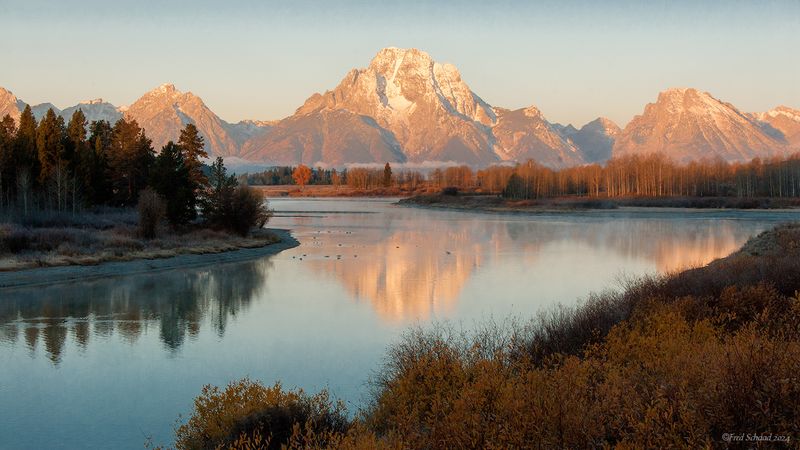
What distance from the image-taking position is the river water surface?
557 inches

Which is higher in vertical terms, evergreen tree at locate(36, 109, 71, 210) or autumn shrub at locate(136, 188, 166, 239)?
evergreen tree at locate(36, 109, 71, 210)

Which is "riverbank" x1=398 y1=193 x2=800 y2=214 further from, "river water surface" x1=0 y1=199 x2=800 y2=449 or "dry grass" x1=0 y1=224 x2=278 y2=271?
"dry grass" x1=0 y1=224 x2=278 y2=271

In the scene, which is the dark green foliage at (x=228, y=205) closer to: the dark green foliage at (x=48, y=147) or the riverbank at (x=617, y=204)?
the dark green foliage at (x=48, y=147)

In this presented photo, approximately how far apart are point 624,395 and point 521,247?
45835mm

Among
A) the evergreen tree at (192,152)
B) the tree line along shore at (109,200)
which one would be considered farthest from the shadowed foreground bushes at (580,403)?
the evergreen tree at (192,152)

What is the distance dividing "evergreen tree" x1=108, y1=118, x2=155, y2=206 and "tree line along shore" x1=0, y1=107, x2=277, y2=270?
94mm

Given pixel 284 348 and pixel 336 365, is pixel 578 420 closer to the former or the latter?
pixel 336 365

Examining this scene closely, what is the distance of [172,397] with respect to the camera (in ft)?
48.4

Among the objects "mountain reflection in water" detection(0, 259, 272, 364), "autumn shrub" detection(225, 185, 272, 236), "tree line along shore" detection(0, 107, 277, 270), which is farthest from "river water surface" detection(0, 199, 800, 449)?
"autumn shrub" detection(225, 185, 272, 236)

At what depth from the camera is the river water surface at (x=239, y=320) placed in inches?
557

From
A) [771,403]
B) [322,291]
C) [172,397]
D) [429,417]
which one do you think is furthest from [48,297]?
[771,403]

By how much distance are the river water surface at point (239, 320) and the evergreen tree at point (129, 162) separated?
23.7m

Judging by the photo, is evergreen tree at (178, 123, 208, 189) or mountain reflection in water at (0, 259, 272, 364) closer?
mountain reflection in water at (0, 259, 272, 364)

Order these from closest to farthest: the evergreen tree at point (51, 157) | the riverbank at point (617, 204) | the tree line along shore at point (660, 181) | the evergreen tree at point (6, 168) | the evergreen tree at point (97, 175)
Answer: the evergreen tree at point (6, 168) → the evergreen tree at point (51, 157) → the evergreen tree at point (97, 175) → the riverbank at point (617, 204) → the tree line along shore at point (660, 181)
